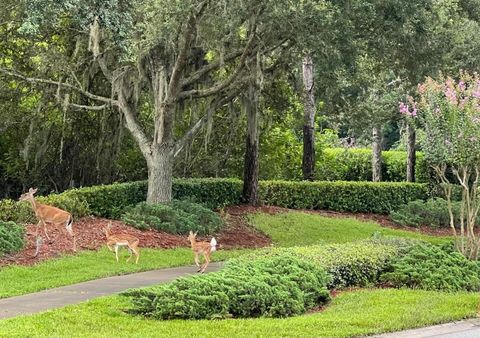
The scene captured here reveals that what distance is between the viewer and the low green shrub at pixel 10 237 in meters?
13.5

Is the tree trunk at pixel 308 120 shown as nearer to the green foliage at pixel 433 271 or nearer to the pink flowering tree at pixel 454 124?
the pink flowering tree at pixel 454 124

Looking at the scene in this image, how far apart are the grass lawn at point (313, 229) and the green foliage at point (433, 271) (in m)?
7.26

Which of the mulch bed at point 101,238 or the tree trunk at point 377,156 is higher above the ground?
the tree trunk at point 377,156

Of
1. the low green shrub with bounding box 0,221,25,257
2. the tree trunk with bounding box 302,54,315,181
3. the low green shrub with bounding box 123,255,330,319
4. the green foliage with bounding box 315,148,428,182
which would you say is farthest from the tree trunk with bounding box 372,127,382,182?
the low green shrub with bounding box 123,255,330,319

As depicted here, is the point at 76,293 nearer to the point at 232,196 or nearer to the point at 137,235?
the point at 137,235

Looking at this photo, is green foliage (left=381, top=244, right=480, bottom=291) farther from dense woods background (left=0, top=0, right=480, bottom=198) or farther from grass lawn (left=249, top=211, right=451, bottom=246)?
grass lawn (left=249, top=211, right=451, bottom=246)

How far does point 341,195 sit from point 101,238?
12964 millimetres

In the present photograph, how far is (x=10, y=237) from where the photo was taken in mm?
13719

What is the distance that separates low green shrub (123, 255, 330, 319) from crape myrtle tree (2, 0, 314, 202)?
18.8 ft

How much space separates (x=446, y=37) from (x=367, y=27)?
334 centimetres

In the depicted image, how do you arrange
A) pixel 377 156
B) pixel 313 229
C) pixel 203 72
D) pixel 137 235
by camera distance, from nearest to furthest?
1. pixel 137 235
2. pixel 203 72
3. pixel 313 229
4. pixel 377 156

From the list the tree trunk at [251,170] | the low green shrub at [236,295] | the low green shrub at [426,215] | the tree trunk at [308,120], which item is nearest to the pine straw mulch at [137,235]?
the tree trunk at [251,170]

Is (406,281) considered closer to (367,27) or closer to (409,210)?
(367,27)

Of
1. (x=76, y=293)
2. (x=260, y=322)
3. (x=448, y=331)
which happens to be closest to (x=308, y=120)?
(x=76, y=293)
